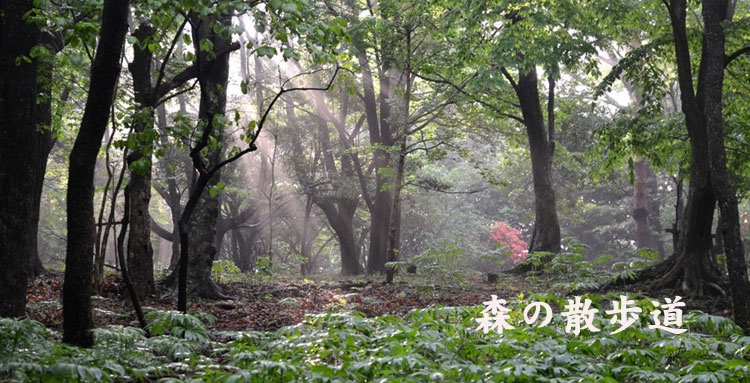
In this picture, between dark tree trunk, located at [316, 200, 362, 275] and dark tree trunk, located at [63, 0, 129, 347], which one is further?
dark tree trunk, located at [316, 200, 362, 275]

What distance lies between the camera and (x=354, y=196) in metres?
20.5

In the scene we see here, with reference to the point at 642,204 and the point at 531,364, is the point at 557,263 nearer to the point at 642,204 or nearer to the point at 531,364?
the point at 531,364

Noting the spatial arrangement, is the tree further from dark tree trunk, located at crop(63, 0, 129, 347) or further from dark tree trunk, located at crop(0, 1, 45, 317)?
dark tree trunk, located at crop(63, 0, 129, 347)

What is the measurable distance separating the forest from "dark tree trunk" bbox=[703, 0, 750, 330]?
1.0 inches

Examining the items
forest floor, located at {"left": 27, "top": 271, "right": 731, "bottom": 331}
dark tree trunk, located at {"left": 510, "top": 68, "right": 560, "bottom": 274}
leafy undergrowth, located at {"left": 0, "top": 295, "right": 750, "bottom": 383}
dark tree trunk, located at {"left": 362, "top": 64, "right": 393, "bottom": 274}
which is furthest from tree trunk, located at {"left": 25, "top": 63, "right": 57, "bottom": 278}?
dark tree trunk, located at {"left": 510, "top": 68, "right": 560, "bottom": 274}

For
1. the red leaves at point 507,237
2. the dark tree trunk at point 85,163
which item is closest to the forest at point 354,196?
the dark tree trunk at point 85,163

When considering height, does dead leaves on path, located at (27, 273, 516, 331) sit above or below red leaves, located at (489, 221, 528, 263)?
below

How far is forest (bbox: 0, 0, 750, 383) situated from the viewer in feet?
12.8

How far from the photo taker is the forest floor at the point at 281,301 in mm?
7184

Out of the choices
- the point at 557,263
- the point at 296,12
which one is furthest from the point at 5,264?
the point at 557,263

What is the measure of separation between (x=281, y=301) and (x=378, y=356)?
3002mm

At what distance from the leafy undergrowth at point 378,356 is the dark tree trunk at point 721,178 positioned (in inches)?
76.6

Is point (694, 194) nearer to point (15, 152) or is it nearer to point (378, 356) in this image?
point (378, 356)

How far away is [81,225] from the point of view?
13.6ft
